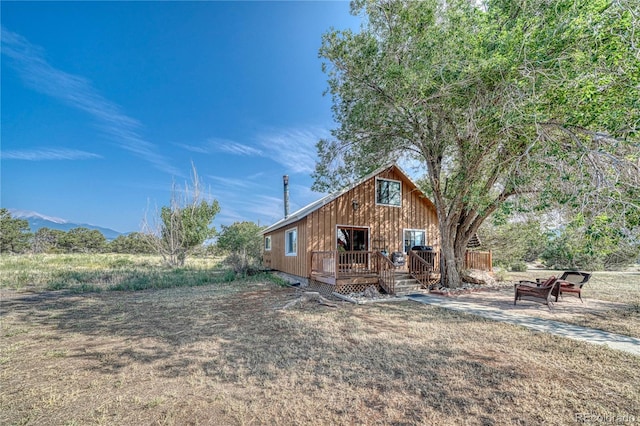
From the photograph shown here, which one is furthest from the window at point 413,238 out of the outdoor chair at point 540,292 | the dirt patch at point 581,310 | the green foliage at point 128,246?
the green foliage at point 128,246

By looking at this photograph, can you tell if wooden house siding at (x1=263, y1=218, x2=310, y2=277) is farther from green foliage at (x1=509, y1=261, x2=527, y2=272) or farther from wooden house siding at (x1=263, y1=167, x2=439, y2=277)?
green foliage at (x1=509, y1=261, x2=527, y2=272)

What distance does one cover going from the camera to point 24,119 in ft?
60.5

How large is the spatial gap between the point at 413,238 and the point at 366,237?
9.00 feet

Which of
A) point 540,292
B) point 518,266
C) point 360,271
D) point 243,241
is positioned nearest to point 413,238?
point 360,271

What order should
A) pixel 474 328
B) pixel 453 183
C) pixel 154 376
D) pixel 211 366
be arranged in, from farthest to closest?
pixel 453 183, pixel 474 328, pixel 211 366, pixel 154 376

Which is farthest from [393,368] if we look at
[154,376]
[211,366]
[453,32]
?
[453,32]

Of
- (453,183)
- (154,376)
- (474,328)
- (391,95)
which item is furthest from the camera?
(453,183)

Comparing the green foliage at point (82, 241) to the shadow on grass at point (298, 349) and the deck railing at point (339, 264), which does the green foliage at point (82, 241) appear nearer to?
the shadow on grass at point (298, 349)

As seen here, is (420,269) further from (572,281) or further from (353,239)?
(572,281)

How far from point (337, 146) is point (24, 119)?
2320 cm

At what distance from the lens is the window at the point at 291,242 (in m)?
12.3

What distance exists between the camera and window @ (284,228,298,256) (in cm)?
1230

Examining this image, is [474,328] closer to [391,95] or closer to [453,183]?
[453,183]

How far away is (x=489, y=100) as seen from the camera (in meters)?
6.70
